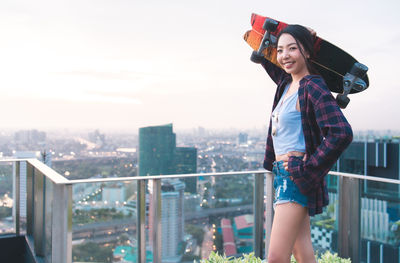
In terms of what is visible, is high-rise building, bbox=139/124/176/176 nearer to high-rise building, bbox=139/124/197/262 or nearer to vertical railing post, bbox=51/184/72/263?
high-rise building, bbox=139/124/197/262

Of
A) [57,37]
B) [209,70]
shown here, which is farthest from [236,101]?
[57,37]

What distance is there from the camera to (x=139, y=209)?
2.62m

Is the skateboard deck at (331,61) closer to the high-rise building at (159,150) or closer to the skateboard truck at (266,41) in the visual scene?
the skateboard truck at (266,41)

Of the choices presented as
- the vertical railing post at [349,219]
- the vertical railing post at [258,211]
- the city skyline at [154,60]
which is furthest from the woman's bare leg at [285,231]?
the city skyline at [154,60]

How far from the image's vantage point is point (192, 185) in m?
2.90

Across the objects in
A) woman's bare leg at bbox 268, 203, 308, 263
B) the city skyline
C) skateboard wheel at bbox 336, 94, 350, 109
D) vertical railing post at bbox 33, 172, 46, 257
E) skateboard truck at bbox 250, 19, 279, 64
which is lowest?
vertical railing post at bbox 33, 172, 46, 257

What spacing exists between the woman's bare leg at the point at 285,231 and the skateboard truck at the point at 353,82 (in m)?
0.51

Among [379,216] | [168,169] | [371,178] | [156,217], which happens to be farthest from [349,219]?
[168,169]

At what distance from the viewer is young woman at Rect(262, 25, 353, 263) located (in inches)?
52.1

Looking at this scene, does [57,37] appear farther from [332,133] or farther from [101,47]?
[332,133]

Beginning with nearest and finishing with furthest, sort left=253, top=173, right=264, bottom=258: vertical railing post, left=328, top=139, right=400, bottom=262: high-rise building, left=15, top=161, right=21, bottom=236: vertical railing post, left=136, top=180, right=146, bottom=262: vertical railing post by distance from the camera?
left=328, top=139, right=400, bottom=262: high-rise building < left=136, top=180, right=146, bottom=262: vertical railing post < left=253, top=173, right=264, bottom=258: vertical railing post < left=15, top=161, right=21, bottom=236: vertical railing post

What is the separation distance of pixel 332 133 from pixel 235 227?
6.61 ft

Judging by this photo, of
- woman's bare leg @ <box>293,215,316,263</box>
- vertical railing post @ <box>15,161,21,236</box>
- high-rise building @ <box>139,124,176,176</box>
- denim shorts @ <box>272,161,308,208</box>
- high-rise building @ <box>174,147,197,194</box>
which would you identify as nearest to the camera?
denim shorts @ <box>272,161,308,208</box>

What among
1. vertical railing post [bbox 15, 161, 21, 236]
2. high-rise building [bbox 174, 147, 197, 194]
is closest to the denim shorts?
high-rise building [bbox 174, 147, 197, 194]
